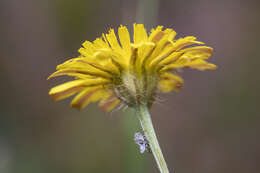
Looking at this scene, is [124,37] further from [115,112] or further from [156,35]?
[115,112]

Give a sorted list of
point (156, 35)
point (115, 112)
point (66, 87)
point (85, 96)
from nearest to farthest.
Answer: point (156, 35) < point (66, 87) < point (85, 96) < point (115, 112)

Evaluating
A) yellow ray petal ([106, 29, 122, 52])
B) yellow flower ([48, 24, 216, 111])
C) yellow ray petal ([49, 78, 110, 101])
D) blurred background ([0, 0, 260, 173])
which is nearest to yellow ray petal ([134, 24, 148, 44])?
yellow flower ([48, 24, 216, 111])

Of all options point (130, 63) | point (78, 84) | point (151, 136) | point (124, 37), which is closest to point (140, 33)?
point (124, 37)

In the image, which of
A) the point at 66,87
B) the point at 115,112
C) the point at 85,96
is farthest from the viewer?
the point at 115,112

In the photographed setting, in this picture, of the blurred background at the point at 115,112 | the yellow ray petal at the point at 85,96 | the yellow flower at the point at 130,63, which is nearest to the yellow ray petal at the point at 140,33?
the yellow flower at the point at 130,63

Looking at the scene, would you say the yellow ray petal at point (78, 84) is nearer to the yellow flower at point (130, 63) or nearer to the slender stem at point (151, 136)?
the yellow flower at point (130, 63)
